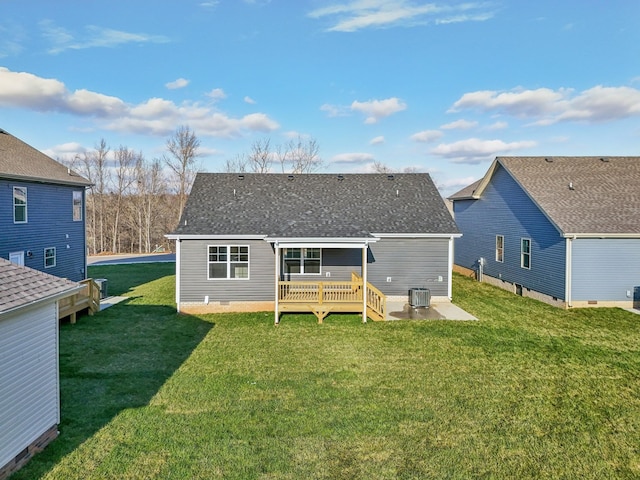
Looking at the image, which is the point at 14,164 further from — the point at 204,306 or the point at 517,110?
the point at 517,110

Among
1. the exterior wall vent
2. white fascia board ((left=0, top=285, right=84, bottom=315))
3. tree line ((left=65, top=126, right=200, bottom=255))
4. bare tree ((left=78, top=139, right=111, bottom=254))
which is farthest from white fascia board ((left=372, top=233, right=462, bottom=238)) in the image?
bare tree ((left=78, top=139, right=111, bottom=254))

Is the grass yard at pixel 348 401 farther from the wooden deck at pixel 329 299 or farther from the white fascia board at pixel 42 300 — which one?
the white fascia board at pixel 42 300

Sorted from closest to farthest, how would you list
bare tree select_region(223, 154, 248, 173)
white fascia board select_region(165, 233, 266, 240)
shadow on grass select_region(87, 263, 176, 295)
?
white fascia board select_region(165, 233, 266, 240), shadow on grass select_region(87, 263, 176, 295), bare tree select_region(223, 154, 248, 173)

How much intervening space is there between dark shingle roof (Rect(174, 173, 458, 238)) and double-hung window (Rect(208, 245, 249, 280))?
610 millimetres

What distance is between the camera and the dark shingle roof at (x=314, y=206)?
12.9m

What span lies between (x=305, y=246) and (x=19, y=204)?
10461mm

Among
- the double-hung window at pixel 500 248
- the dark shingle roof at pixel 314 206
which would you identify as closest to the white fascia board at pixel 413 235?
the dark shingle roof at pixel 314 206

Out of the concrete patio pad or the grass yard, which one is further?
the concrete patio pad

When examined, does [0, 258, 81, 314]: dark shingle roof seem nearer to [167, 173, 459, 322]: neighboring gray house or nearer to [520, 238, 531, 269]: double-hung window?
[167, 173, 459, 322]: neighboring gray house

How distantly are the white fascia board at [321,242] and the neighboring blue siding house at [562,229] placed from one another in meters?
7.16

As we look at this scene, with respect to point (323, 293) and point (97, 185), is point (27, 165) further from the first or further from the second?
point (97, 185)

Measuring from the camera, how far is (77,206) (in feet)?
54.3

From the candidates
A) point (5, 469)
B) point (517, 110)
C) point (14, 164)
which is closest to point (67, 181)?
point (14, 164)

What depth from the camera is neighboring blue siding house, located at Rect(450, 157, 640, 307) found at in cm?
1299
